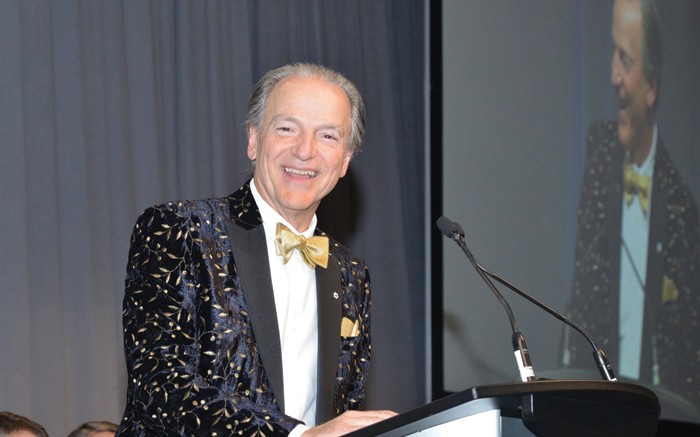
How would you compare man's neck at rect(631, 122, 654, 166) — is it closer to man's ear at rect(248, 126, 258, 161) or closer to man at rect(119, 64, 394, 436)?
man at rect(119, 64, 394, 436)

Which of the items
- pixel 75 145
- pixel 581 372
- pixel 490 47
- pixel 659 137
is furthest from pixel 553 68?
pixel 75 145

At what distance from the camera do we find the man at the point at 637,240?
497 centimetres

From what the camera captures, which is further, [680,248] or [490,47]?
[490,47]

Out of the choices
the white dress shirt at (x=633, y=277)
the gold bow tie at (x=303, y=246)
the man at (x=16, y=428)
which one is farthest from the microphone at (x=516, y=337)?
the white dress shirt at (x=633, y=277)

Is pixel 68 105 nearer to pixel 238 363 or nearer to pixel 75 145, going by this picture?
pixel 75 145

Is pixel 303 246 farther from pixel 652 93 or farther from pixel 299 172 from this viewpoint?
pixel 652 93

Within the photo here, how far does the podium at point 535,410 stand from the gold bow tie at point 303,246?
0.89 metres

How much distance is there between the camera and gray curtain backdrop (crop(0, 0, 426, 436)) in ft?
15.2

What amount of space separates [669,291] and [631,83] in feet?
3.60

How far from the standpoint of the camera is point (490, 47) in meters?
6.13

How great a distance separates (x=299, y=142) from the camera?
247 centimetres

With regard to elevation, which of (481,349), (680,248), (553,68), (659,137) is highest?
(553,68)

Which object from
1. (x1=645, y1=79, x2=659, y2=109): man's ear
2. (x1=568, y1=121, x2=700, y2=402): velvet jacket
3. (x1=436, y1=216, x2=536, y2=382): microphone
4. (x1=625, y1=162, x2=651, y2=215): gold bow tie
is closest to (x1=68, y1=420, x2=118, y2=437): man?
(x1=436, y1=216, x2=536, y2=382): microphone

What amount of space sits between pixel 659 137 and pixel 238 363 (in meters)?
3.49
